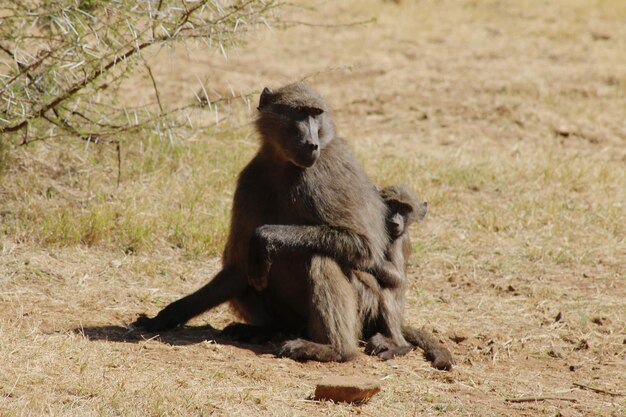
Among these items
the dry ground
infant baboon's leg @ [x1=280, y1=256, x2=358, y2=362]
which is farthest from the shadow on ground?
infant baboon's leg @ [x1=280, y1=256, x2=358, y2=362]

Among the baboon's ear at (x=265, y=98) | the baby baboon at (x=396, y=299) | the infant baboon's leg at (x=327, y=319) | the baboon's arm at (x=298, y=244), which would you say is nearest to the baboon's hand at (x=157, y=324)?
the baboon's arm at (x=298, y=244)

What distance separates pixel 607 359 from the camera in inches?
220

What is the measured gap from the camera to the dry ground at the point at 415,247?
4.61m

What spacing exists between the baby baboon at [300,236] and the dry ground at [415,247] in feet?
0.73

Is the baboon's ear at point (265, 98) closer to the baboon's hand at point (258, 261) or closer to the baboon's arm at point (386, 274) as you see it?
the baboon's hand at point (258, 261)

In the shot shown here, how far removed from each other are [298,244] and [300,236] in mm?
42

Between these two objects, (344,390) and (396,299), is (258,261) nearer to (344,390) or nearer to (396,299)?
(396,299)

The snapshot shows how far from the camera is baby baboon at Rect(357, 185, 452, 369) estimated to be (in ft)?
17.8

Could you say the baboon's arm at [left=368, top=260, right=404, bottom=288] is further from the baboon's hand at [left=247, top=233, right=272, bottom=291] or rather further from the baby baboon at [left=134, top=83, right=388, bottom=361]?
the baboon's hand at [left=247, top=233, right=272, bottom=291]

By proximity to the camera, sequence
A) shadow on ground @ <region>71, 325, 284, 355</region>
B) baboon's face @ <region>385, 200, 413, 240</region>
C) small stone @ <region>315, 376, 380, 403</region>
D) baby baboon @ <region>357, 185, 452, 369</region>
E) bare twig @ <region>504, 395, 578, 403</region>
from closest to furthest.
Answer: small stone @ <region>315, 376, 380, 403</region> < bare twig @ <region>504, 395, 578, 403</region> < shadow on ground @ <region>71, 325, 284, 355</region> < baby baboon @ <region>357, 185, 452, 369</region> < baboon's face @ <region>385, 200, 413, 240</region>

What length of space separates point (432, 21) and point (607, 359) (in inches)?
401

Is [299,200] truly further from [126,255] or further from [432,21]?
[432,21]

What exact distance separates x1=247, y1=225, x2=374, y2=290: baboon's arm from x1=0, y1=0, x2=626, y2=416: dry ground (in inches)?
18.2

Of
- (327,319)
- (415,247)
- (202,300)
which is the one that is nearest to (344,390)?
(327,319)
